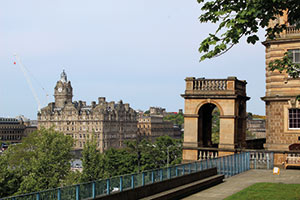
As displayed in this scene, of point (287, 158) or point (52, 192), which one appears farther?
point (287, 158)

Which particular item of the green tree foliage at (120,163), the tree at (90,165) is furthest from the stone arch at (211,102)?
the green tree foliage at (120,163)

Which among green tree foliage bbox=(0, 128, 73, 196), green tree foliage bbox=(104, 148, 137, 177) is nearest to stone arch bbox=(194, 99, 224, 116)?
green tree foliage bbox=(0, 128, 73, 196)

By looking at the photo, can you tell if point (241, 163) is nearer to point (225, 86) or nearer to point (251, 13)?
point (225, 86)

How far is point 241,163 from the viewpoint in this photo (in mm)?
25641

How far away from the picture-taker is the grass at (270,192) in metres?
16.6

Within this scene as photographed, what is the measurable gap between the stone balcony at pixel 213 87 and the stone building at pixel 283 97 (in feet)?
7.52

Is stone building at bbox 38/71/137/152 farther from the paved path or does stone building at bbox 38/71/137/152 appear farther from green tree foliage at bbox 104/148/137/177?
the paved path

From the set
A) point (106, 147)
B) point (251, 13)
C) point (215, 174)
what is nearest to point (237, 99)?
point (215, 174)

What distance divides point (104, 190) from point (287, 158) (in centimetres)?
1512

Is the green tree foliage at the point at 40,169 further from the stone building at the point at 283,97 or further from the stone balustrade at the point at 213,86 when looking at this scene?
the stone building at the point at 283,97

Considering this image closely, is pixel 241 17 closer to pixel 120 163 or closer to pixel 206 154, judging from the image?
pixel 206 154

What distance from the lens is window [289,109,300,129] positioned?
28.4 metres

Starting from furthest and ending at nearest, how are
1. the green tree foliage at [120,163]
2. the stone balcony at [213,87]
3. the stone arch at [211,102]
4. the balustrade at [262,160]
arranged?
the green tree foliage at [120,163] < the stone arch at [211,102] < the stone balcony at [213,87] < the balustrade at [262,160]

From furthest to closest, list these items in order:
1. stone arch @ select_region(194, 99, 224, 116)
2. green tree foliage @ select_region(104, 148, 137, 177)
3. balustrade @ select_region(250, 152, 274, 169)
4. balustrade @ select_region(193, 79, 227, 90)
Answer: green tree foliage @ select_region(104, 148, 137, 177)
balustrade @ select_region(193, 79, 227, 90)
stone arch @ select_region(194, 99, 224, 116)
balustrade @ select_region(250, 152, 274, 169)
